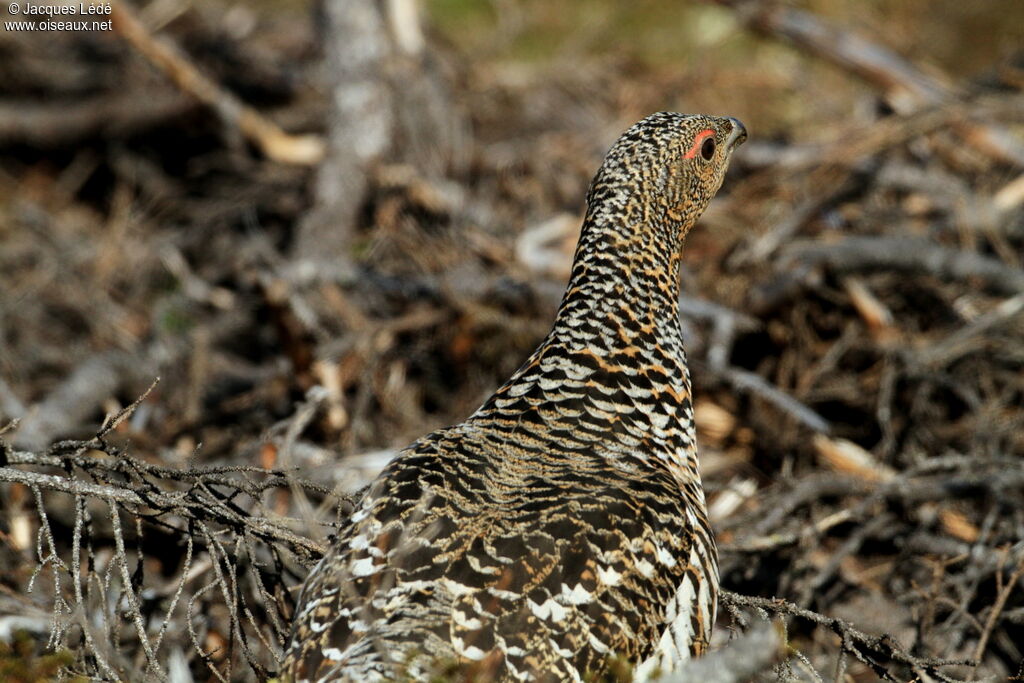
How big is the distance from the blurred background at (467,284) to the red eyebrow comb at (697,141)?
5.37 ft

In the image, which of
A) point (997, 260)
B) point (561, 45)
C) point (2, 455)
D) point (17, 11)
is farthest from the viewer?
point (561, 45)

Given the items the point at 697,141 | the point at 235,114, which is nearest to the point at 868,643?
the point at 697,141

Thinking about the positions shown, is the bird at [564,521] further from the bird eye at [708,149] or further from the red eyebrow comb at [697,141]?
the bird eye at [708,149]

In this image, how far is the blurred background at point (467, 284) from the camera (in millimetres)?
4621

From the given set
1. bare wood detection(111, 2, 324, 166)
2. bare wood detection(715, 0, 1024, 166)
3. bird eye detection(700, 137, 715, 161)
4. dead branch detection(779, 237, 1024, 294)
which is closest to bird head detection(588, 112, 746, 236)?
bird eye detection(700, 137, 715, 161)

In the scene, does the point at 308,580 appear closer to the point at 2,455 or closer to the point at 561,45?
the point at 2,455

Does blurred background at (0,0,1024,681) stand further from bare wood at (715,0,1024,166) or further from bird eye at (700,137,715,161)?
bird eye at (700,137,715,161)

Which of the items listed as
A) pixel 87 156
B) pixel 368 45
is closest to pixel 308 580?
pixel 368 45

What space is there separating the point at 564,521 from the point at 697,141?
6.12 ft

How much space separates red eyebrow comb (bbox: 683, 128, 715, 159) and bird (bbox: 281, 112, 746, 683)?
94 mm

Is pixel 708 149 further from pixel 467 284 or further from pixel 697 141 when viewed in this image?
pixel 467 284

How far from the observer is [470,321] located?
20.8ft

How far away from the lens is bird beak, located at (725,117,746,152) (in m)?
4.46

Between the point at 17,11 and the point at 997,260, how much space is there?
808 cm
